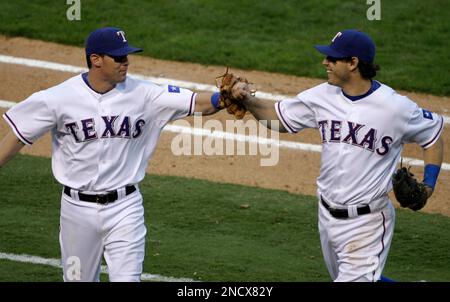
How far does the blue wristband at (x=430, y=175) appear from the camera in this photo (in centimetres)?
718

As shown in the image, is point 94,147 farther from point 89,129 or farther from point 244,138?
point 244,138

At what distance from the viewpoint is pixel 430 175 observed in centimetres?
721

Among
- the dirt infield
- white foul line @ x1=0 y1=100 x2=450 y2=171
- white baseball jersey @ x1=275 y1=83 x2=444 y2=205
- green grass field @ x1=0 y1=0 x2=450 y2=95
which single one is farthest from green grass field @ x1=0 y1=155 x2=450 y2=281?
green grass field @ x1=0 y1=0 x2=450 y2=95

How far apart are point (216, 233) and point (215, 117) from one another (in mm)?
2721

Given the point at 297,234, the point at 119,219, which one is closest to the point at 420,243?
the point at 297,234

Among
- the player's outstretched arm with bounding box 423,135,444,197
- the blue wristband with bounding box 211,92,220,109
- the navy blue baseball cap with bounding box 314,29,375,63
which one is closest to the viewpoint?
the navy blue baseball cap with bounding box 314,29,375,63

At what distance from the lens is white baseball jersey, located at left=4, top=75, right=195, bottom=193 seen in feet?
23.1

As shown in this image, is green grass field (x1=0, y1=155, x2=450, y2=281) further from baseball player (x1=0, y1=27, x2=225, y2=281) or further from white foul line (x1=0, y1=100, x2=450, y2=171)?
baseball player (x1=0, y1=27, x2=225, y2=281)

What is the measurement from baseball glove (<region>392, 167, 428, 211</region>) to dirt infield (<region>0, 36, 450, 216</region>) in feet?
9.78

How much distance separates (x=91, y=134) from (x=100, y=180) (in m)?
0.32

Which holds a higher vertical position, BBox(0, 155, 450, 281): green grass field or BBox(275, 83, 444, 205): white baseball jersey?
BBox(275, 83, 444, 205): white baseball jersey

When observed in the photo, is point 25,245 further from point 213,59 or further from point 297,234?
point 213,59

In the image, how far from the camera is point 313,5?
14.0 metres

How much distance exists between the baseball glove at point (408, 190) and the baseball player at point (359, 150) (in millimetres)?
75
